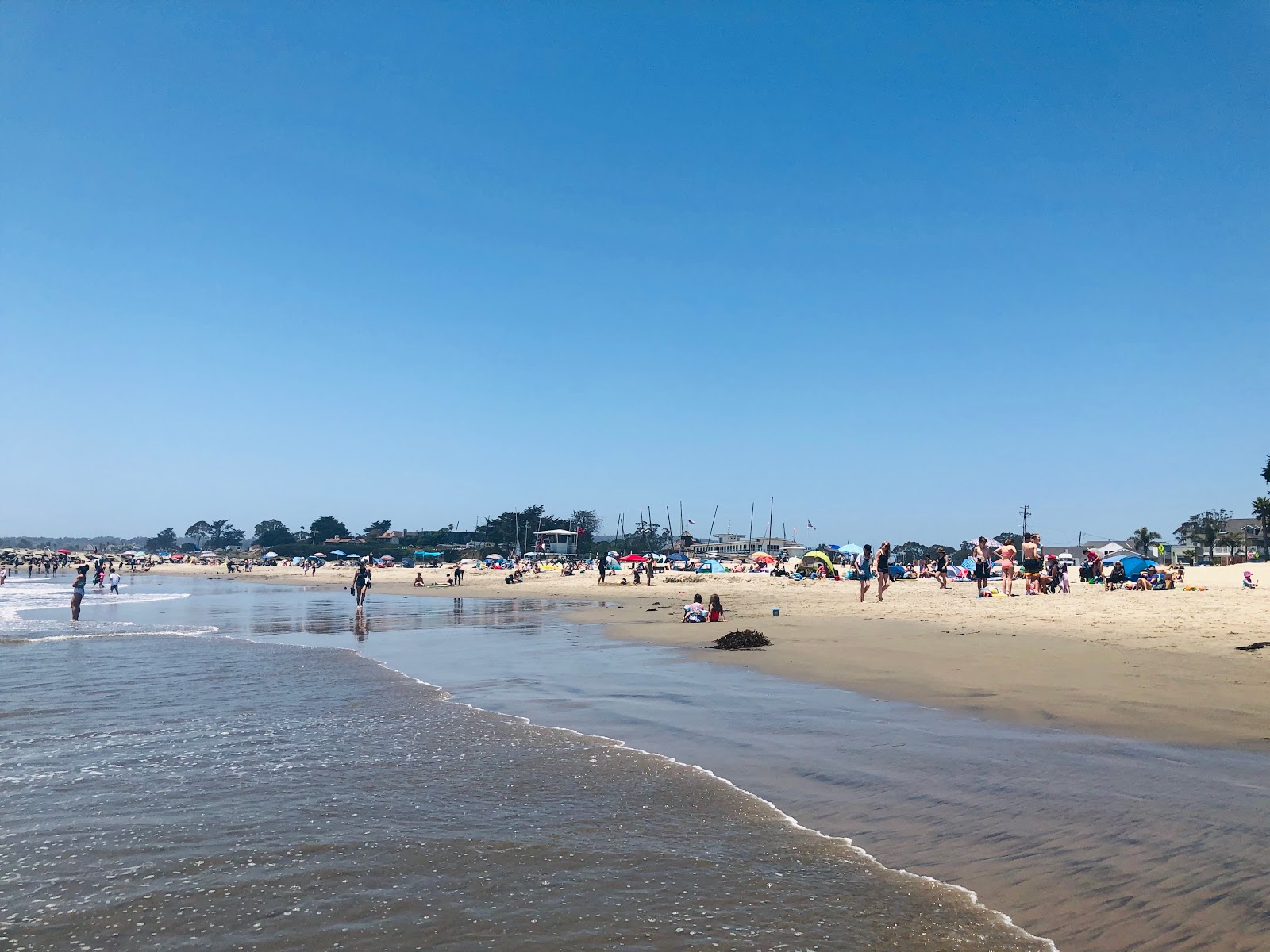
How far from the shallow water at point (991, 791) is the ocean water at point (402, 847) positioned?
37 centimetres

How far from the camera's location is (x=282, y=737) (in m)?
8.48

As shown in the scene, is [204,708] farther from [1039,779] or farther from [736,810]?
[1039,779]

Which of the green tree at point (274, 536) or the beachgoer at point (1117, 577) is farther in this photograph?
the green tree at point (274, 536)

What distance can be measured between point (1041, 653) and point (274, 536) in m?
183

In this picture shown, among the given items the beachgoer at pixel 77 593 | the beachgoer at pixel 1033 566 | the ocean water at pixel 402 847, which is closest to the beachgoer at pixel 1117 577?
the beachgoer at pixel 1033 566

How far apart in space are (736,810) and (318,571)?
337 ft

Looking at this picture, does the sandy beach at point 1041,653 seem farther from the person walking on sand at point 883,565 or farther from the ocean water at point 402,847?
the ocean water at point 402,847

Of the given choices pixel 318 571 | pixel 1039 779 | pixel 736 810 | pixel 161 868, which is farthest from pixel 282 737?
pixel 318 571

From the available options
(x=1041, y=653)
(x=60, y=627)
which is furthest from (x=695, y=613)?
(x=60, y=627)

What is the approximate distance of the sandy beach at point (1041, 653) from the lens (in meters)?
8.61

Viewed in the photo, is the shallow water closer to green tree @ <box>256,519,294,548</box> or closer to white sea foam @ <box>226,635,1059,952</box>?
white sea foam @ <box>226,635,1059,952</box>

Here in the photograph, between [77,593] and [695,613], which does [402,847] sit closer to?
[695,613]

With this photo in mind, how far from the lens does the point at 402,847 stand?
17.0 ft

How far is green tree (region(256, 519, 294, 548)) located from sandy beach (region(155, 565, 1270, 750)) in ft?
523
